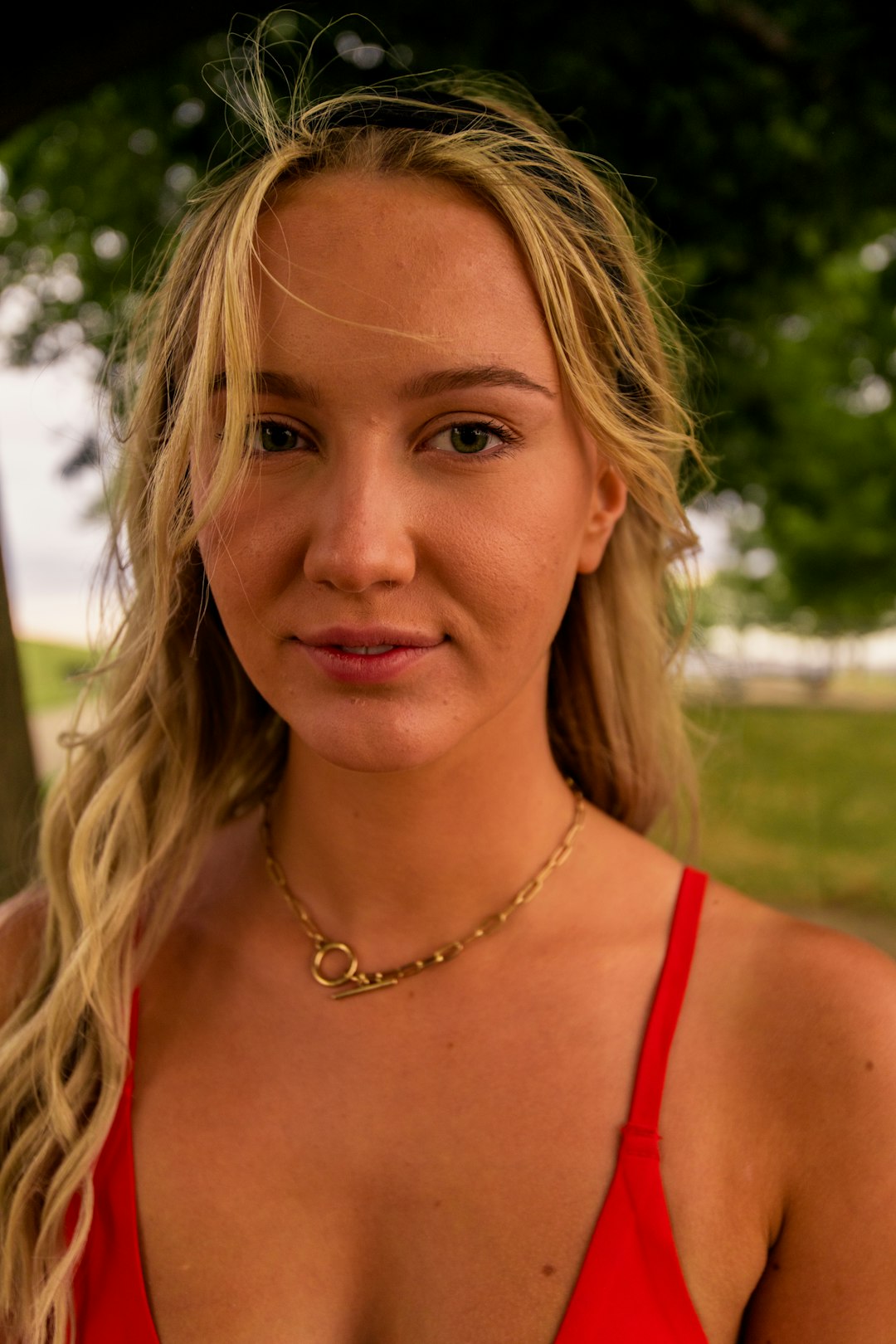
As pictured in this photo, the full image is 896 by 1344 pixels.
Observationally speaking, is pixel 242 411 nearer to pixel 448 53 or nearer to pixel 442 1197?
pixel 442 1197

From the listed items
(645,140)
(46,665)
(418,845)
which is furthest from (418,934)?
(46,665)

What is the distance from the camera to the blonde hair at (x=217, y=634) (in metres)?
1.66

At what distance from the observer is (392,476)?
1.55 metres

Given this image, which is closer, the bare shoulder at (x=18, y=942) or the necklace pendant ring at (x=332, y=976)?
the necklace pendant ring at (x=332, y=976)

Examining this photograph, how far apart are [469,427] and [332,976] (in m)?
0.90

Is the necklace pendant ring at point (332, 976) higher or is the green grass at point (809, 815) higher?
the necklace pendant ring at point (332, 976)

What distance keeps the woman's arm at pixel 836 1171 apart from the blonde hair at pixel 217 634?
0.64 m

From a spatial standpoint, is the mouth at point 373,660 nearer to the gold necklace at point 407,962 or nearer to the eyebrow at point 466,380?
the eyebrow at point 466,380

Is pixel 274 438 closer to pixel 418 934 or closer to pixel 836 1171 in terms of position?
→ pixel 418 934

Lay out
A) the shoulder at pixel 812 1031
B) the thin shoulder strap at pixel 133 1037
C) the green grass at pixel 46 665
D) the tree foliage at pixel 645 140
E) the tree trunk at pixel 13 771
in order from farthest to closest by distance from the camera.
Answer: the green grass at pixel 46 665 → the tree foliage at pixel 645 140 → the tree trunk at pixel 13 771 → the thin shoulder strap at pixel 133 1037 → the shoulder at pixel 812 1031

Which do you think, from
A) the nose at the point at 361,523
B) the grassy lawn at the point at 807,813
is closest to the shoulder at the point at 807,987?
the nose at the point at 361,523

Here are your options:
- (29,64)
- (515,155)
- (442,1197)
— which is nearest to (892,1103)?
(442,1197)

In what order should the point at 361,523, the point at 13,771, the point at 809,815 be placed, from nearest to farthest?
the point at 361,523
the point at 13,771
the point at 809,815

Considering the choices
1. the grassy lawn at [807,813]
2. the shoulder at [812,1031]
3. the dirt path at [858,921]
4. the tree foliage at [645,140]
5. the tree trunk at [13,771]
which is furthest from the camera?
the grassy lawn at [807,813]
